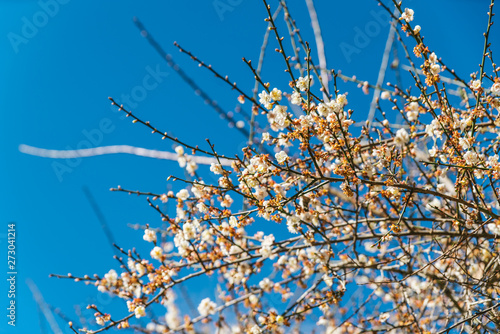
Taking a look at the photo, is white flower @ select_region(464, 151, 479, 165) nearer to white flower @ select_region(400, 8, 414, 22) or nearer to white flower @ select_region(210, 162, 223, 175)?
white flower @ select_region(400, 8, 414, 22)

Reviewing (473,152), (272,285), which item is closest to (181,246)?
(272,285)

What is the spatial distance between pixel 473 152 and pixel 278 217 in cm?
119

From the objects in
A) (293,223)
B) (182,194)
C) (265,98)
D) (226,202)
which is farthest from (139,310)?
(265,98)

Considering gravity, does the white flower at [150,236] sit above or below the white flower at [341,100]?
above

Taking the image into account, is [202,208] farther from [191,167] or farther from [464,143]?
[464,143]

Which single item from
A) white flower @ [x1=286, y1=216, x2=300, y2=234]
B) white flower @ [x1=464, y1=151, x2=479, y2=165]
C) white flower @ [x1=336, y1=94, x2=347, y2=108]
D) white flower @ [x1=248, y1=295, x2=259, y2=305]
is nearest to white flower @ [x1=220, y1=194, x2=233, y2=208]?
white flower @ [x1=286, y1=216, x2=300, y2=234]

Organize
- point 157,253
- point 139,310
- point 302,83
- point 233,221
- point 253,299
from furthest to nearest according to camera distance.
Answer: point 253,299
point 157,253
point 139,310
point 233,221
point 302,83

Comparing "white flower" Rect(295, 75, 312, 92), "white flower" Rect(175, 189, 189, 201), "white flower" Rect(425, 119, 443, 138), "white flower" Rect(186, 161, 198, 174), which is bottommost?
"white flower" Rect(425, 119, 443, 138)

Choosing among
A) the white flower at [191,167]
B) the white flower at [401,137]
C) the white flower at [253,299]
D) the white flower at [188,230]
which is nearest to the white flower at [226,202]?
the white flower at [188,230]

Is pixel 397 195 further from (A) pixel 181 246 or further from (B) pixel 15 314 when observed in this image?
(B) pixel 15 314

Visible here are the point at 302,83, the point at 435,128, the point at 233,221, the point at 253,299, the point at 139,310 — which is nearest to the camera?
the point at 302,83

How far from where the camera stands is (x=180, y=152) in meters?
3.54

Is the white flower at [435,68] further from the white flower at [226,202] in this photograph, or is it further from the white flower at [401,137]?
the white flower at [226,202]

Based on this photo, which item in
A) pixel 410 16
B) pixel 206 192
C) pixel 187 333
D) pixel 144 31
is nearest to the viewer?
pixel 410 16
